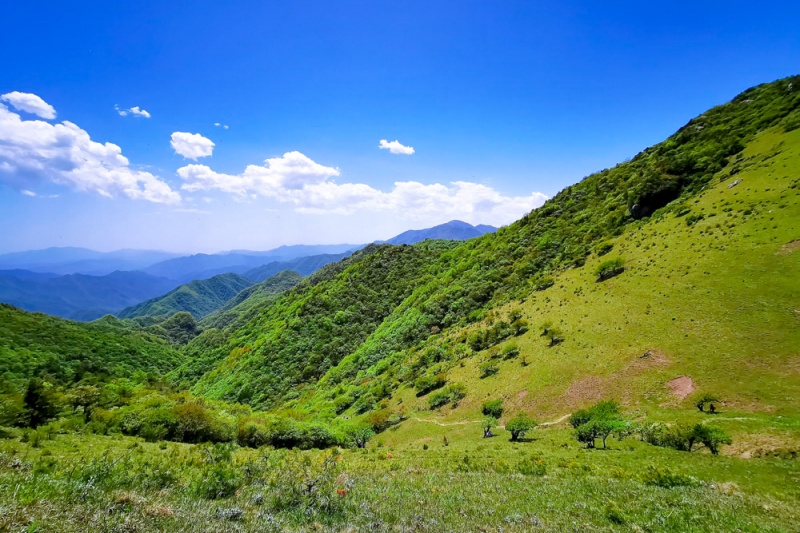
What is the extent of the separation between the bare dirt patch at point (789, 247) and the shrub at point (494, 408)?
3106cm

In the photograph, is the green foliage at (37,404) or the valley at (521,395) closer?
the valley at (521,395)

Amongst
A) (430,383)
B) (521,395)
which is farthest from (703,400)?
(430,383)

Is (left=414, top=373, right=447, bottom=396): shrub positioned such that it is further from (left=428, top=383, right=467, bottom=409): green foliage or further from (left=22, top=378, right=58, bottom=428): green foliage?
(left=22, top=378, right=58, bottom=428): green foliage

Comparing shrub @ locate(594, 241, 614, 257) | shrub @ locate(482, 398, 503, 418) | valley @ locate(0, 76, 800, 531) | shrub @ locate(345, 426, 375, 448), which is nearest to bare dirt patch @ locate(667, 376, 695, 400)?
valley @ locate(0, 76, 800, 531)

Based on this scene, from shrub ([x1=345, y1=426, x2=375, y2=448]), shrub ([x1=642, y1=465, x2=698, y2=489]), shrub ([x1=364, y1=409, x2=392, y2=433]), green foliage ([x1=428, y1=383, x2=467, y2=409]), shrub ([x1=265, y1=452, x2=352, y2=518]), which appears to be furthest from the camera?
shrub ([x1=364, y1=409, x2=392, y2=433])

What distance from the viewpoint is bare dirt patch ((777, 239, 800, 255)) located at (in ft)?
106

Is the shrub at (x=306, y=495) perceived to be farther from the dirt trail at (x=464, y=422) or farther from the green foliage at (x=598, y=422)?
the dirt trail at (x=464, y=422)

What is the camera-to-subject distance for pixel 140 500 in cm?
803

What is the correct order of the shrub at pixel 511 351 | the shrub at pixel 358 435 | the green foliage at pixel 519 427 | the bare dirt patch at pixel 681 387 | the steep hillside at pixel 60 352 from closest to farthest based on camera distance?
1. the bare dirt patch at pixel 681 387
2. the green foliage at pixel 519 427
3. the shrub at pixel 358 435
4. the shrub at pixel 511 351
5. the steep hillside at pixel 60 352

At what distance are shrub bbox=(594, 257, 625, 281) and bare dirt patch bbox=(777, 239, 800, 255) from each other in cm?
1533

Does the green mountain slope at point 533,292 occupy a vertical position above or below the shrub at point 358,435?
above

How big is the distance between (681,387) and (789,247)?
2062cm

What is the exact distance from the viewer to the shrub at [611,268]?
47344 millimetres

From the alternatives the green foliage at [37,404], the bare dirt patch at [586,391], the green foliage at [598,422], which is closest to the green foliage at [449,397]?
the bare dirt patch at [586,391]
